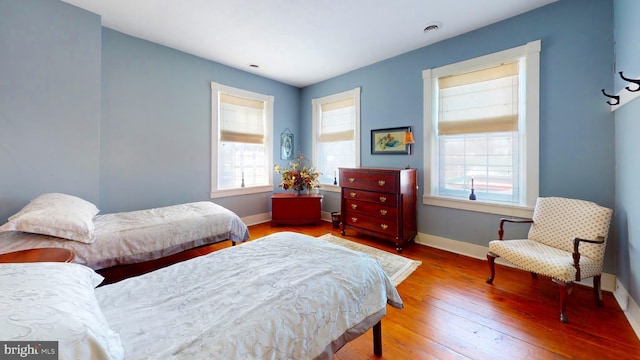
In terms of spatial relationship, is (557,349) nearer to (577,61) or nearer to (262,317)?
(262,317)

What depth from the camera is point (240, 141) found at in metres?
4.62

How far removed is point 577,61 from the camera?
252 centimetres

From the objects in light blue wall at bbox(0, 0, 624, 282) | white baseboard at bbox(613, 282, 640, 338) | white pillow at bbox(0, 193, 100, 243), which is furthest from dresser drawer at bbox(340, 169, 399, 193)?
white pillow at bbox(0, 193, 100, 243)

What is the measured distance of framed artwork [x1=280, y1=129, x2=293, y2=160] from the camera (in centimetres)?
524

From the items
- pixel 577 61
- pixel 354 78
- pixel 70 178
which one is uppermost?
pixel 354 78

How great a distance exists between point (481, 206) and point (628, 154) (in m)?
1.33

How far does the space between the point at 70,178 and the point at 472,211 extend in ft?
15.4

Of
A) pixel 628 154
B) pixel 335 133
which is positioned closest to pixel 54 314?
pixel 628 154

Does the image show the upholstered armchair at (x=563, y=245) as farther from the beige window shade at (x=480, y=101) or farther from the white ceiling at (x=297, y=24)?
the white ceiling at (x=297, y=24)

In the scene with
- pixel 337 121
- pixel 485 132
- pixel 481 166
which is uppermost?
pixel 337 121

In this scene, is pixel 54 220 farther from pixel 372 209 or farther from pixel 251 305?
pixel 372 209

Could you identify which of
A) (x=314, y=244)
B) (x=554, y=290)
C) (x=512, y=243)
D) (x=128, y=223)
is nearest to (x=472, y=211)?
(x=512, y=243)

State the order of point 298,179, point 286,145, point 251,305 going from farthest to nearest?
point 286,145
point 298,179
point 251,305

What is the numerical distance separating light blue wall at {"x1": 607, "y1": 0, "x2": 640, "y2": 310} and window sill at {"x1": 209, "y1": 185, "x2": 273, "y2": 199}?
459 centimetres
